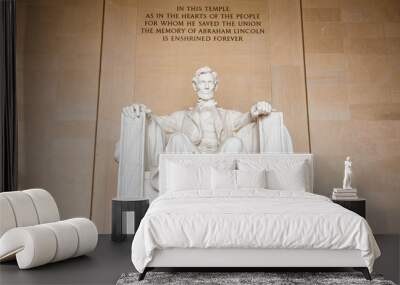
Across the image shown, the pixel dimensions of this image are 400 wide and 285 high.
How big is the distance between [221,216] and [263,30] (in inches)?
143

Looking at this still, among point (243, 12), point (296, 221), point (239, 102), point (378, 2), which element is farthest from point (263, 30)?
point (296, 221)

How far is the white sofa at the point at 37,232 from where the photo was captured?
156 inches

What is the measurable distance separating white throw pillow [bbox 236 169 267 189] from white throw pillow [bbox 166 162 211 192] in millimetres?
327

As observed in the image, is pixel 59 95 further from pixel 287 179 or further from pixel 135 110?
pixel 287 179

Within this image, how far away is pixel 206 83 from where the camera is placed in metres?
6.12

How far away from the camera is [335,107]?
6469 millimetres

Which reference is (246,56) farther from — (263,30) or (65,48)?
(65,48)

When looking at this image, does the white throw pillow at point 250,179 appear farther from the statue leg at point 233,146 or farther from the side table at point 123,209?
the side table at point 123,209

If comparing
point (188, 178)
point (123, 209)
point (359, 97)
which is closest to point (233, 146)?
point (188, 178)

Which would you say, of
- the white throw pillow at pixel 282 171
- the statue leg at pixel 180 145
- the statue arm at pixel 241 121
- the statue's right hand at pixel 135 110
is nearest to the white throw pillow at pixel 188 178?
the white throw pillow at pixel 282 171

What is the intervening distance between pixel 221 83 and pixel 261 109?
0.85m

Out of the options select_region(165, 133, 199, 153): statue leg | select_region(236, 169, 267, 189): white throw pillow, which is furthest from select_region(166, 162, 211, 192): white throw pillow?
→ select_region(165, 133, 199, 153): statue leg

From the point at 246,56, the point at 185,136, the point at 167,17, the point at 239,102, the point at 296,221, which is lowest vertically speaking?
the point at 296,221

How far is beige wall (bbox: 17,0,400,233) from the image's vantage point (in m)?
6.42
